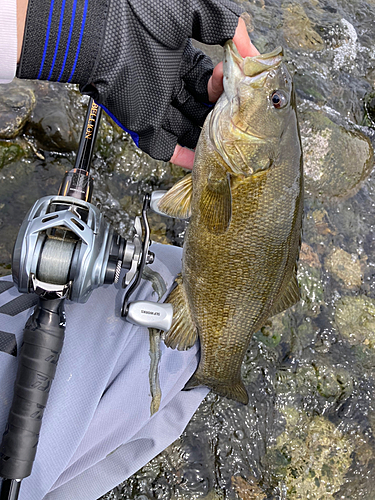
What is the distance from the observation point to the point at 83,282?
1.86m

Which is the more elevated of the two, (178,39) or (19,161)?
(178,39)

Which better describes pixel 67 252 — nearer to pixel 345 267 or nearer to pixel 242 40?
pixel 242 40

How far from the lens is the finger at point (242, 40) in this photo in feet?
6.76

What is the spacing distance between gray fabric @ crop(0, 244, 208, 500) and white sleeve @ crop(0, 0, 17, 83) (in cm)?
135

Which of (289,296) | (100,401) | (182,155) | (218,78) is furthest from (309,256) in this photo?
(100,401)

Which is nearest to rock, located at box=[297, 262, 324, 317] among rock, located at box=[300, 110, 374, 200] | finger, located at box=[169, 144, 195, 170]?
rock, located at box=[300, 110, 374, 200]

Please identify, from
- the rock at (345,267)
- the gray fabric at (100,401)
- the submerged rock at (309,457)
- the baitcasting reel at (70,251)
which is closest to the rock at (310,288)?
the rock at (345,267)

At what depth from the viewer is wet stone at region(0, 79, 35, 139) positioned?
3012mm

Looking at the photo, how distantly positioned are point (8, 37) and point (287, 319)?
3115 millimetres

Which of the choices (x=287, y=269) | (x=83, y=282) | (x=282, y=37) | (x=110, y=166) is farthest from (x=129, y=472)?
(x=282, y=37)

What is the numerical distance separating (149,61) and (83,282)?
1258 millimetres

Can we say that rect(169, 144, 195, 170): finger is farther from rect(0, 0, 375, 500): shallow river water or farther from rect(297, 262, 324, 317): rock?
rect(297, 262, 324, 317): rock

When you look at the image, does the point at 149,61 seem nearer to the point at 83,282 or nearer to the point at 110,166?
the point at 83,282

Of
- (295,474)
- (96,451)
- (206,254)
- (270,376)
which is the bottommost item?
(295,474)
